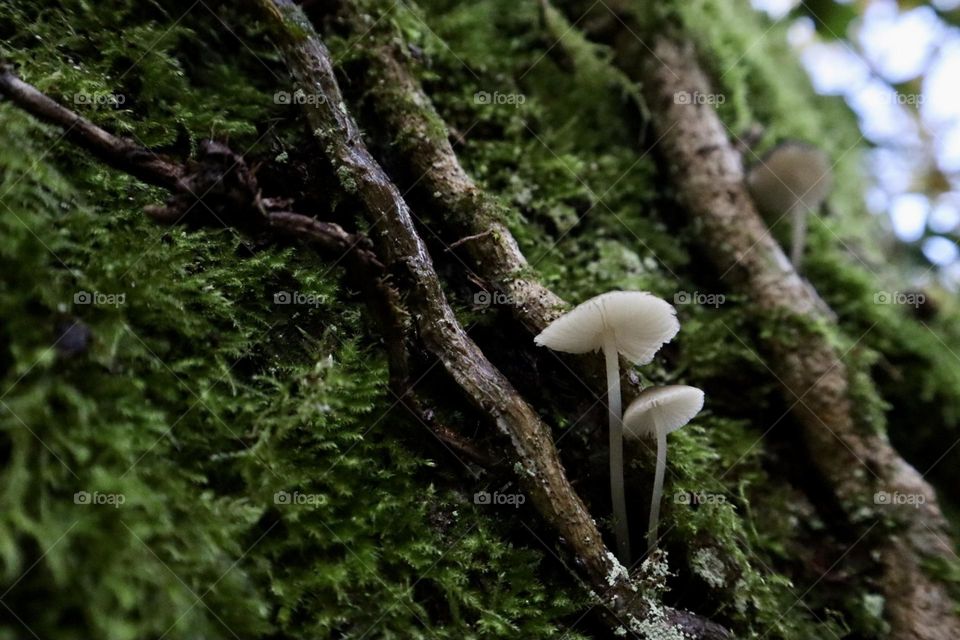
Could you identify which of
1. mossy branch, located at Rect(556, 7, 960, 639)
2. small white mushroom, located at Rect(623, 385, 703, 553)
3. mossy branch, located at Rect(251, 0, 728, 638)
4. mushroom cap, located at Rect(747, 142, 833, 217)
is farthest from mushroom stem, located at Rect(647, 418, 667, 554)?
mushroom cap, located at Rect(747, 142, 833, 217)

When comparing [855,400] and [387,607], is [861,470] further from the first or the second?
[387,607]

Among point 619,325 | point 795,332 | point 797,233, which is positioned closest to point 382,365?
point 619,325

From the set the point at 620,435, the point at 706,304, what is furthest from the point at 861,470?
the point at 620,435

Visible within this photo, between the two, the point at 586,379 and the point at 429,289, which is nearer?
the point at 429,289

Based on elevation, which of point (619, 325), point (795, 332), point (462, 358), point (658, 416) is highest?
point (795, 332)

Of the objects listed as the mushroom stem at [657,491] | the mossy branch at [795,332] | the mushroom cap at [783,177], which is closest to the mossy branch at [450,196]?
the mushroom stem at [657,491]

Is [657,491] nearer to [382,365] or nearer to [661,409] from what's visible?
[661,409]
